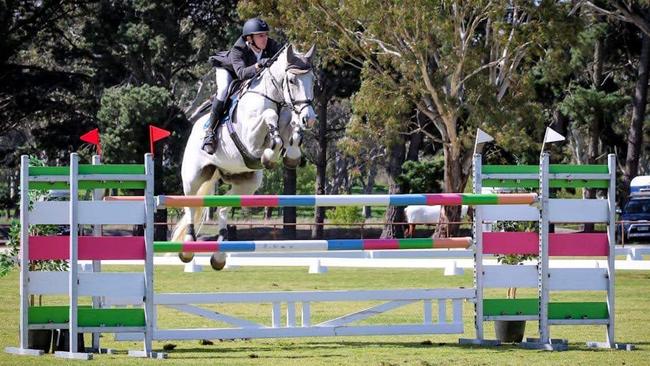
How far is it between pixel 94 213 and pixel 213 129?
3.02 metres

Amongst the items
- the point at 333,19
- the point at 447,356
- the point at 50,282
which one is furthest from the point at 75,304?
the point at 333,19

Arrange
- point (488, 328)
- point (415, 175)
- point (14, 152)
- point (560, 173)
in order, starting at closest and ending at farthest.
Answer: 1. point (560, 173)
2. point (488, 328)
3. point (415, 175)
4. point (14, 152)

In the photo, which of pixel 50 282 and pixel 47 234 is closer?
pixel 50 282

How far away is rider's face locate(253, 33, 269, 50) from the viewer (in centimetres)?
1145

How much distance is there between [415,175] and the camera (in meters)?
40.5

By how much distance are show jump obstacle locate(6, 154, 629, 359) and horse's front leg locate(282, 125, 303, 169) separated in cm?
149

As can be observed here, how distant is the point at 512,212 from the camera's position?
9.66 meters

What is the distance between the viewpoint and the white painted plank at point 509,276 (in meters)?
9.39

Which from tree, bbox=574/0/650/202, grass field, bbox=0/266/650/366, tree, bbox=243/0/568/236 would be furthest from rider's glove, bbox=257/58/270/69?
tree, bbox=574/0/650/202

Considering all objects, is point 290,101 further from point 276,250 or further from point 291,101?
point 276,250

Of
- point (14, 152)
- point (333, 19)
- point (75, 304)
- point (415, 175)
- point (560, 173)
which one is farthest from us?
point (14, 152)

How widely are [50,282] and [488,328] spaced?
468 cm

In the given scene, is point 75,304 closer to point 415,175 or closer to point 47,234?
point 47,234

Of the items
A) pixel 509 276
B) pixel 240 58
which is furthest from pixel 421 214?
pixel 509 276
